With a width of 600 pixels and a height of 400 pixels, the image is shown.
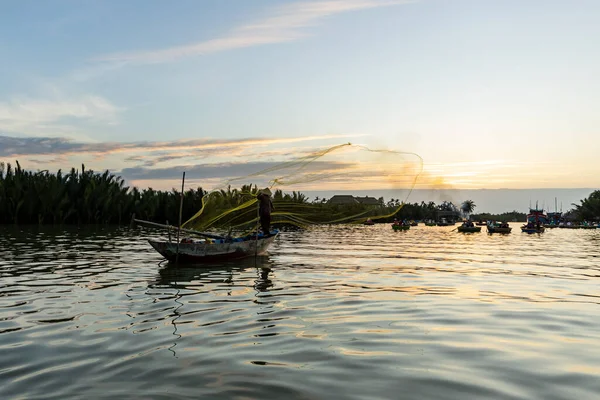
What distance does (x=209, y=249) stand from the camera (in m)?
23.2

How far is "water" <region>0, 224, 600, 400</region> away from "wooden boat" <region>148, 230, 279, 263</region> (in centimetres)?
266

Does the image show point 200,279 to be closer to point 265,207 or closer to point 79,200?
point 265,207

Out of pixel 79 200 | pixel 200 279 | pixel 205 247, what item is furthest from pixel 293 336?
pixel 79 200

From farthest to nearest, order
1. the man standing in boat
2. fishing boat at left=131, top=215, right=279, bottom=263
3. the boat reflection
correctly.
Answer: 1. the man standing in boat
2. fishing boat at left=131, top=215, right=279, bottom=263
3. the boat reflection

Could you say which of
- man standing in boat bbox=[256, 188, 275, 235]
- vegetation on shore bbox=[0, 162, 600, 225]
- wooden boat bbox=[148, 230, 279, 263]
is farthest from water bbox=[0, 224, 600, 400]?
vegetation on shore bbox=[0, 162, 600, 225]

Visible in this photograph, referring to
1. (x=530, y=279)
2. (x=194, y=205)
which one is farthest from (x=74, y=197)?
(x=530, y=279)

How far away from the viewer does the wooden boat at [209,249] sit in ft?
73.7

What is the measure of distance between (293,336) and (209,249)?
14.0m

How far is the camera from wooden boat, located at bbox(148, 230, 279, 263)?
884 inches

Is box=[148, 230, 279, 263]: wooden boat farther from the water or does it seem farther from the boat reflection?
the water

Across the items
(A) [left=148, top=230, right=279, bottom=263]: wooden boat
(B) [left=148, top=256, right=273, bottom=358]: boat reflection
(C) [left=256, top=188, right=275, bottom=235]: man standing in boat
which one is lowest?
(B) [left=148, top=256, right=273, bottom=358]: boat reflection

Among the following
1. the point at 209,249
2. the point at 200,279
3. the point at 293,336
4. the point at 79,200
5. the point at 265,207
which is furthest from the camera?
the point at 79,200

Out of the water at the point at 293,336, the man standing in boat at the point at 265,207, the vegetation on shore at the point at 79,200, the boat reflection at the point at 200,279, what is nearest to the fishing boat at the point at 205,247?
the boat reflection at the point at 200,279

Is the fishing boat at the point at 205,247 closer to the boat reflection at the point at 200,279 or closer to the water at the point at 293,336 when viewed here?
the boat reflection at the point at 200,279
